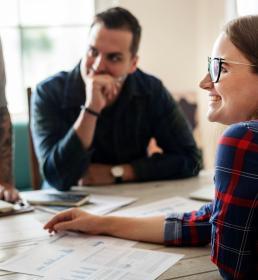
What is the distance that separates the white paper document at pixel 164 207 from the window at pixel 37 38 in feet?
6.43

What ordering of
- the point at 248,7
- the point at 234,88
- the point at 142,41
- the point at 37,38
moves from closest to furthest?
1. the point at 234,88
2. the point at 248,7
3. the point at 37,38
4. the point at 142,41

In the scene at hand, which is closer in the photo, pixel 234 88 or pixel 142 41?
pixel 234 88

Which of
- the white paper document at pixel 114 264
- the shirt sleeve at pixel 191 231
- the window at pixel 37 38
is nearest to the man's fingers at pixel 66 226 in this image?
the white paper document at pixel 114 264

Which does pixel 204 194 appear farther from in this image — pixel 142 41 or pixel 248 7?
pixel 142 41

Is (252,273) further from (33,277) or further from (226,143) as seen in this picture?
(33,277)

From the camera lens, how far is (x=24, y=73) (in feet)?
10.5

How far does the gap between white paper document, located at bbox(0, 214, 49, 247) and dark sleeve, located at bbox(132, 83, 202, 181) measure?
64 centimetres

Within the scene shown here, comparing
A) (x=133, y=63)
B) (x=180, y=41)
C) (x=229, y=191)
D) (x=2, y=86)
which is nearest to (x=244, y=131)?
(x=229, y=191)

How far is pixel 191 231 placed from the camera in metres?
1.09

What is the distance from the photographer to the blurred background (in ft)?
10.4

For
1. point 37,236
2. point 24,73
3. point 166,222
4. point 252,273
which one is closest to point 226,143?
point 252,273

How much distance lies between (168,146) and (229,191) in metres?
1.23

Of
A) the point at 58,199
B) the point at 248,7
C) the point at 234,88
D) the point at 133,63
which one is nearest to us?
the point at 234,88

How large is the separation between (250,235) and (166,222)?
0.34 metres
